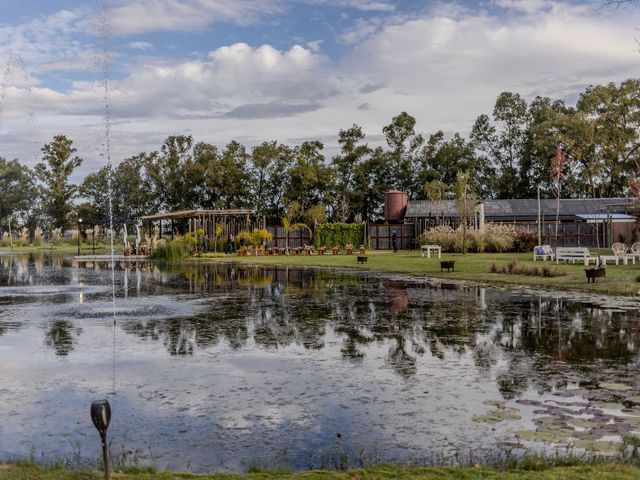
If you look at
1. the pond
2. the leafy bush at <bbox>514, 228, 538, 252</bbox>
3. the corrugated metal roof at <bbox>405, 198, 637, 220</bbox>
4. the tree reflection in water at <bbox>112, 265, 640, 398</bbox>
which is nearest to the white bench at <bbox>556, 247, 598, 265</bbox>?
the tree reflection in water at <bbox>112, 265, 640, 398</bbox>

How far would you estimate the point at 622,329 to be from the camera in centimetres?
1356

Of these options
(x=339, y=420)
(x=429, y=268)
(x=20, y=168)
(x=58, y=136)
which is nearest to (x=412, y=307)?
(x=339, y=420)

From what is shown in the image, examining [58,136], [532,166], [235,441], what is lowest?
[235,441]

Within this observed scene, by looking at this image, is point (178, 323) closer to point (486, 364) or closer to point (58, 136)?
point (486, 364)

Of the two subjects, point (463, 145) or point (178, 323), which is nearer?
point (178, 323)

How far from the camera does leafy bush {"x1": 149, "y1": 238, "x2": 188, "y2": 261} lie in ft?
156

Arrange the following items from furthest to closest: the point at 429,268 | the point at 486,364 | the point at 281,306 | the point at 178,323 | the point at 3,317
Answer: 1. the point at 429,268
2. the point at 281,306
3. the point at 3,317
4. the point at 178,323
5. the point at 486,364

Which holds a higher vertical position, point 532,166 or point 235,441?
point 532,166

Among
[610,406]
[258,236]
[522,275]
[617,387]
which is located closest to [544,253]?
[522,275]

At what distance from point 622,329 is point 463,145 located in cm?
6089

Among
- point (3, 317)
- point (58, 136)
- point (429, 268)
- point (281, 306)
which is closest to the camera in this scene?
point (3, 317)

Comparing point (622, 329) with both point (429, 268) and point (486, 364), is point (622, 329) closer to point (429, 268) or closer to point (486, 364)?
point (486, 364)

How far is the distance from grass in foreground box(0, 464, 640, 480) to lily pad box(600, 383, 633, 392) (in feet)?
10.2

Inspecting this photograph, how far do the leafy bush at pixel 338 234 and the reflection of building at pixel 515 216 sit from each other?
149cm
